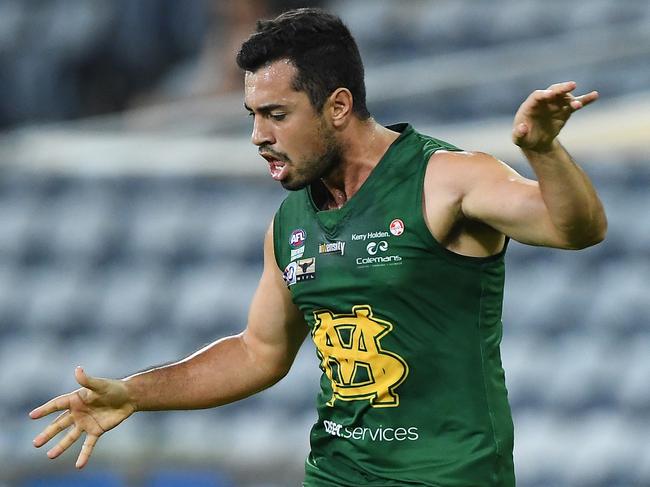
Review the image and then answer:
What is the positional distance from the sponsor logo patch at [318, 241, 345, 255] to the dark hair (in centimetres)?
32

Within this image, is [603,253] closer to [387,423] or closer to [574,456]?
[574,456]

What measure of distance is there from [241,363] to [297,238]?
1.49ft

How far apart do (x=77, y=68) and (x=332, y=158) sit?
21.9ft

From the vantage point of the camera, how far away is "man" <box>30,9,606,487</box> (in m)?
3.41

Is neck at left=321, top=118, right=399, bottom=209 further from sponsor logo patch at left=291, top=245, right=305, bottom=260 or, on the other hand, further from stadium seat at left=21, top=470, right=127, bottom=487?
stadium seat at left=21, top=470, right=127, bottom=487

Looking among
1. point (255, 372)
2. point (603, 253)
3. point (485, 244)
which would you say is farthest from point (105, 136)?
point (485, 244)

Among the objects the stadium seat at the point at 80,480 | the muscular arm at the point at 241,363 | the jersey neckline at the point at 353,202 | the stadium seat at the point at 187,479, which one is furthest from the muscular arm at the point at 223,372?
the stadium seat at the point at 80,480

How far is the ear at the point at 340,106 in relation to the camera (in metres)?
3.54

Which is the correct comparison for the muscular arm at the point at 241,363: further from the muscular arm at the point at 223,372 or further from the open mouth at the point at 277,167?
the open mouth at the point at 277,167

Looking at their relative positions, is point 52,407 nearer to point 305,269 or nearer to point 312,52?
point 305,269

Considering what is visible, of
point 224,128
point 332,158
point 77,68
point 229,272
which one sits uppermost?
point 77,68

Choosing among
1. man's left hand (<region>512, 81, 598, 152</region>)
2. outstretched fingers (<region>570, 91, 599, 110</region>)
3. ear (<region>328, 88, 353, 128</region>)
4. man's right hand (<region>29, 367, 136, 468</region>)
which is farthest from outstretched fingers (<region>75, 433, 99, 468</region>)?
outstretched fingers (<region>570, 91, 599, 110</region>)

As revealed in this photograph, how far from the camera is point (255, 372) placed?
12.9 ft

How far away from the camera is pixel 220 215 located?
879 centimetres
